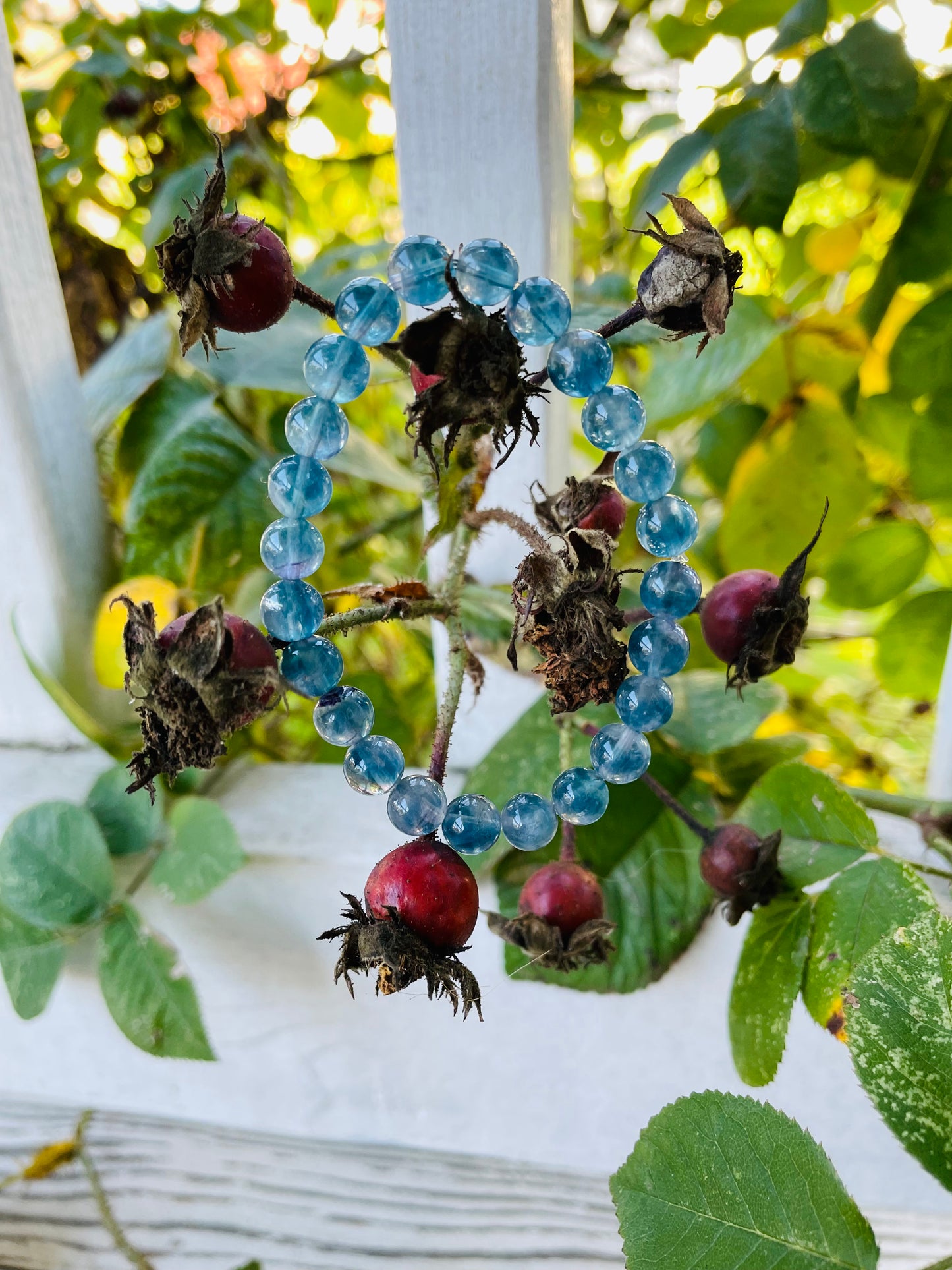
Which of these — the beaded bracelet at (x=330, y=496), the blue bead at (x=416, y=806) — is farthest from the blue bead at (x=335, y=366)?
the blue bead at (x=416, y=806)

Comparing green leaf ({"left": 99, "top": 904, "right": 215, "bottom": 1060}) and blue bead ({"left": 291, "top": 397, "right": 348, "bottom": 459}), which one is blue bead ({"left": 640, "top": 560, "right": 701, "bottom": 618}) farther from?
green leaf ({"left": 99, "top": 904, "right": 215, "bottom": 1060})

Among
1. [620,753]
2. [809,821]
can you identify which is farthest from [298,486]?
[809,821]

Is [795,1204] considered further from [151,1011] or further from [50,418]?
[50,418]

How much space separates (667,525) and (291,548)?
0.33ft

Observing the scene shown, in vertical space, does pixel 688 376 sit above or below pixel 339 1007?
above

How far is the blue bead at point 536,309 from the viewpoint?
0.21 m

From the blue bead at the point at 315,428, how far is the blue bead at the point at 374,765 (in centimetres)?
8

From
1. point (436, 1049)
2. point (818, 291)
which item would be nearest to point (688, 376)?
point (818, 291)

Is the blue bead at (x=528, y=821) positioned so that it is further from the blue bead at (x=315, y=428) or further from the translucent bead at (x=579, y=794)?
the blue bead at (x=315, y=428)

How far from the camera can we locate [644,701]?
24cm

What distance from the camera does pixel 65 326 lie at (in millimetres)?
463

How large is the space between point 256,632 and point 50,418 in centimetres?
30

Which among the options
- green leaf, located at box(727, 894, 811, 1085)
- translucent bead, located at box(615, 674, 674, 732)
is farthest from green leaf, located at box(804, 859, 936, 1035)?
translucent bead, located at box(615, 674, 674, 732)

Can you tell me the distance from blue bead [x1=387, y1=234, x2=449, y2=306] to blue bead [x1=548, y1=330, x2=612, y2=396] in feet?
0.11
